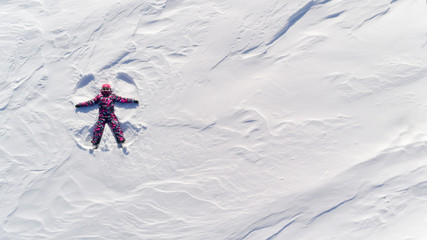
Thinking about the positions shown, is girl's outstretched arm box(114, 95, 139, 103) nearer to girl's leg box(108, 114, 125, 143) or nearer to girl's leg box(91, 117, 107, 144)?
girl's leg box(108, 114, 125, 143)

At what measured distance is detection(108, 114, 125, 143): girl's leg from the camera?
3.23 metres

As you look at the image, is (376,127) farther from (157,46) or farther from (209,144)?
(157,46)

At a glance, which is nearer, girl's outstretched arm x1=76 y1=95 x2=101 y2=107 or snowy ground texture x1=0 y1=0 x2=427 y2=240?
snowy ground texture x1=0 y1=0 x2=427 y2=240

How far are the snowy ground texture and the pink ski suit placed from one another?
11cm

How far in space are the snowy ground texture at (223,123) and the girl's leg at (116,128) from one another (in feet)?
0.33

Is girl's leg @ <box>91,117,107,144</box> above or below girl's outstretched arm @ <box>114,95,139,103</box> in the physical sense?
below

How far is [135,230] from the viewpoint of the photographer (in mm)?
3207

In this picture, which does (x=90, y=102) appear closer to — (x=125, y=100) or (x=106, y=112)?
(x=106, y=112)

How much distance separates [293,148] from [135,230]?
8.36 feet

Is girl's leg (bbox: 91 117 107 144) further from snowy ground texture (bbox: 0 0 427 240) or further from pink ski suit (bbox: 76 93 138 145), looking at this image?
snowy ground texture (bbox: 0 0 427 240)

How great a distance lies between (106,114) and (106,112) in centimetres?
3

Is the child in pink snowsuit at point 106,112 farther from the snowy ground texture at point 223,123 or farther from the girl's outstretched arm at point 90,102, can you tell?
the snowy ground texture at point 223,123

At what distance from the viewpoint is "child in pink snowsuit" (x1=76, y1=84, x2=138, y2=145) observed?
3250 millimetres

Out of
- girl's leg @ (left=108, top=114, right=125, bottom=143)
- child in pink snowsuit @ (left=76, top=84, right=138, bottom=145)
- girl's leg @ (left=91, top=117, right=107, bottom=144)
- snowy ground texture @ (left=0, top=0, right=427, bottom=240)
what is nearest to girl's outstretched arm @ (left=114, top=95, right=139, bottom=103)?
child in pink snowsuit @ (left=76, top=84, right=138, bottom=145)
